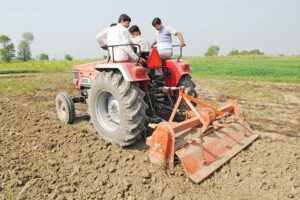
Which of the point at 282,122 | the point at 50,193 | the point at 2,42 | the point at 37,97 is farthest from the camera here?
the point at 2,42

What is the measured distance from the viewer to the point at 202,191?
3.41 m

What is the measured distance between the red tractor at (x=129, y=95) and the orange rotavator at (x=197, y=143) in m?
0.48

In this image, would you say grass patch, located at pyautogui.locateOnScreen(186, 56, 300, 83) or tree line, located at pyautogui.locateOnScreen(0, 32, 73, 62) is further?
tree line, located at pyautogui.locateOnScreen(0, 32, 73, 62)

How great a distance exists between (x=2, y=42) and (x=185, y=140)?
219ft

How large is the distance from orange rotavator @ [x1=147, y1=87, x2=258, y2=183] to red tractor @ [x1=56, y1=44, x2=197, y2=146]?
476 mm

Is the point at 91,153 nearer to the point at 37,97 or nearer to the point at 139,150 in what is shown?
the point at 139,150

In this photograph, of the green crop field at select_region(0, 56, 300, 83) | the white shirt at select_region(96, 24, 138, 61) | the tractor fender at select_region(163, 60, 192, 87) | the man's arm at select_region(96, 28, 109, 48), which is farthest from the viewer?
the green crop field at select_region(0, 56, 300, 83)

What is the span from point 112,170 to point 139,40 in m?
2.30

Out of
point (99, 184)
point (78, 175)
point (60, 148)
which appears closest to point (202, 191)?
point (99, 184)

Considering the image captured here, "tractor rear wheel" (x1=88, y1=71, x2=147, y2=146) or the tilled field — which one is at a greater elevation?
"tractor rear wheel" (x1=88, y1=71, x2=147, y2=146)

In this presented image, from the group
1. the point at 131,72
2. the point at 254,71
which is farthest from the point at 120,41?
the point at 254,71

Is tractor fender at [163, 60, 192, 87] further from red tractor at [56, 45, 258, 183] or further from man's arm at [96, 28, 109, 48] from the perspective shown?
man's arm at [96, 28, 109, 48]

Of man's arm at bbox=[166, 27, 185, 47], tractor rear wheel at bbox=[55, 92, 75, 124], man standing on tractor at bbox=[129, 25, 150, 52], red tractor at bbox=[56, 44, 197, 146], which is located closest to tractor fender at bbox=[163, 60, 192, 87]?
red tractor at bbox=[56, 44, 197, 146]

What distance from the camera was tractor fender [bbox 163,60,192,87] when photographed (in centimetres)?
511
